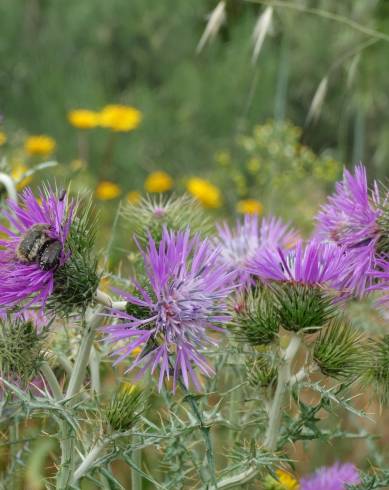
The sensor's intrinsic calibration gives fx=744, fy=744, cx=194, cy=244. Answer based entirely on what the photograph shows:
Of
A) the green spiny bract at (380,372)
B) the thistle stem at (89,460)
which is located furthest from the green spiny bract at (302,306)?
the thistle stem at (89,460)

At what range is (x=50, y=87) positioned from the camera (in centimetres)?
913

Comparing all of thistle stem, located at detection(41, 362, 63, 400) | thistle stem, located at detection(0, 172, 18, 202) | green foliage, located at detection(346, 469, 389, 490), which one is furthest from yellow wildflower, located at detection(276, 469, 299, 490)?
thistle stem, located at detection(0, 172, 18, 202)

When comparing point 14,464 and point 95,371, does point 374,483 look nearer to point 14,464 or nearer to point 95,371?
point 95,371

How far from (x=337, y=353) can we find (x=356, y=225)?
317 mm

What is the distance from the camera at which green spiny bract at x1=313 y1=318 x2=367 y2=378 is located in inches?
61.9

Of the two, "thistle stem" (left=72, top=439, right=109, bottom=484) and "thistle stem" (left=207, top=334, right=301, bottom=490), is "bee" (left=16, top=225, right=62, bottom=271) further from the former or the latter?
"thistle stem" (left=207, top=334, right=301, bottom=490)

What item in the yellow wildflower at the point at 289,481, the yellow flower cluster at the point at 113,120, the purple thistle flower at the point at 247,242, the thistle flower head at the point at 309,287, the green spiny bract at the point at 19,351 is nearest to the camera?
the green spiny bract at the point at 19,351

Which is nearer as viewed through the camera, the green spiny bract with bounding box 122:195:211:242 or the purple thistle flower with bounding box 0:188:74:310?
the purple thistle flower with bounding box 0:188:74:310

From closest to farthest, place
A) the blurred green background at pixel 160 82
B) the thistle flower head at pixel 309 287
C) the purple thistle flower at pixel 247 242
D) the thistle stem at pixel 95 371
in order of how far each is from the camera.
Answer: the thistle flower head at pixel 309 287, the thistle stem at pixel 95 371, the purple thistle flower at pixel 247 242, the blurred green background at pixel 160 82

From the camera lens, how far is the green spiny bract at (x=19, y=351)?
1.46 metres

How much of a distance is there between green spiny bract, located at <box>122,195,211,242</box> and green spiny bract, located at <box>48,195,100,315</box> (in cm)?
44

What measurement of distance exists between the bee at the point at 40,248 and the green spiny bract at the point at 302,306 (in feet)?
1.60

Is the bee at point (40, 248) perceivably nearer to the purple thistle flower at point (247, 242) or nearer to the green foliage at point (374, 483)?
the purple thistle flower at point (247, 242)

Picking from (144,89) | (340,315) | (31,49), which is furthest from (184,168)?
(340,315)
